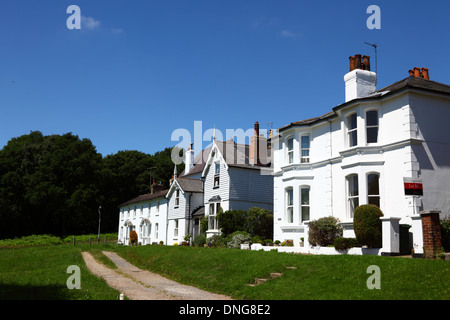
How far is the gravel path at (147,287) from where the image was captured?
43.1 ft

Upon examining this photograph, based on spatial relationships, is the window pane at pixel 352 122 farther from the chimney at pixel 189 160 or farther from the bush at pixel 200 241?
the chimney at pixel 189 160

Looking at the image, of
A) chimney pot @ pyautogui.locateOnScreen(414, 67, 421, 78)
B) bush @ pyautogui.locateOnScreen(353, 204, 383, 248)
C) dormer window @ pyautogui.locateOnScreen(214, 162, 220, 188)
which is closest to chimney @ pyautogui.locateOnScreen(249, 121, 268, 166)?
dormer window @ pyautogui.locateOnScreen(214, 162, 220, 188)

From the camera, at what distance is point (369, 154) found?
836 inches

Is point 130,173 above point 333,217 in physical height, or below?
above

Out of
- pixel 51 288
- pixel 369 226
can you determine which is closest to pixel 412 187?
pixel 369 226

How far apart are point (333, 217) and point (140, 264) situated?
1127cm

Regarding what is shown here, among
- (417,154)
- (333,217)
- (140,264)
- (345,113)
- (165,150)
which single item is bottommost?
(140,264)

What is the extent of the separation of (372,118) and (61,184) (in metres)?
55.8

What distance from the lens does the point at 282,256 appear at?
17.8 m

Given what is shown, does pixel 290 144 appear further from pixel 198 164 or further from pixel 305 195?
pixel 198 164

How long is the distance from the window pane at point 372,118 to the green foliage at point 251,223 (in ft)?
40.2

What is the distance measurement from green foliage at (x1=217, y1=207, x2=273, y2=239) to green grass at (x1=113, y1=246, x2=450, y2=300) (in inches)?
431
